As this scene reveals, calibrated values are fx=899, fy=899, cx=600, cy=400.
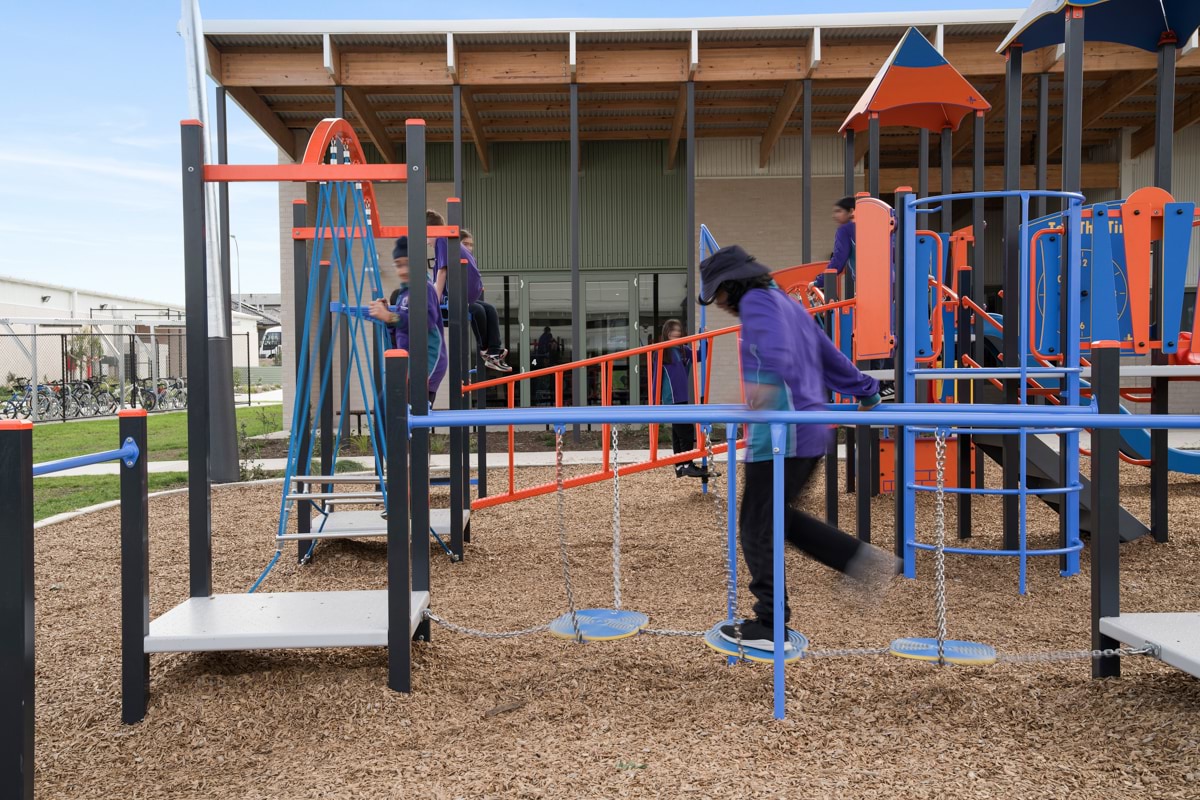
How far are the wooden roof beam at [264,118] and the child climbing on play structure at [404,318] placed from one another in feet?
28.1

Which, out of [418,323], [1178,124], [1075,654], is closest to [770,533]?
[1075,654]

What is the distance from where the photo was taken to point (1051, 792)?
8.38 feet

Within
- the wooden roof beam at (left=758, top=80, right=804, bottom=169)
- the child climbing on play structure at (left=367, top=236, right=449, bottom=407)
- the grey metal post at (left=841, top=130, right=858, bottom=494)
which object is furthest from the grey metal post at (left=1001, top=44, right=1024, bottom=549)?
the wooden roof beam at (left=758, top=80, right=804, bottom=169)

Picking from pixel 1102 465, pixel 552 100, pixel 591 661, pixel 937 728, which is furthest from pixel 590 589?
pixel 552 100

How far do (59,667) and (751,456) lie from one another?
10.4 feet

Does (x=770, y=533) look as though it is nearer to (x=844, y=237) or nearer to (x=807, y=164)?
(x=844, y=237)

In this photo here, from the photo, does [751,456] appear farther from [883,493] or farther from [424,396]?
[883,493]

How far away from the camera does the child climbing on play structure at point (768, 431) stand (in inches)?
125

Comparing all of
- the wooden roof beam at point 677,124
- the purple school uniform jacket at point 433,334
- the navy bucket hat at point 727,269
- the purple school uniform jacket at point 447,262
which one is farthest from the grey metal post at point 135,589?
the wooden roof beam at point 677,124

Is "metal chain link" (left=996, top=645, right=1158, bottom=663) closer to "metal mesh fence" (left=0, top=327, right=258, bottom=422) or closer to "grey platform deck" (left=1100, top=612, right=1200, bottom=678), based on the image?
"grey platform deck" (left=1100, top=612, right=1200, bottom=678)

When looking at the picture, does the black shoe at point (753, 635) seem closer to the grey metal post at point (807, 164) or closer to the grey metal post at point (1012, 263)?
the grey metal post at point (1012, 263)

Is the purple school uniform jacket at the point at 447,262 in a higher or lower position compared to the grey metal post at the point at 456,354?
higher

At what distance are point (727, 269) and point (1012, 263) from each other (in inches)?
113

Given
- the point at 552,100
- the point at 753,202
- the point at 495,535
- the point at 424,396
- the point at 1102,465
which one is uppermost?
the point at 552,100
